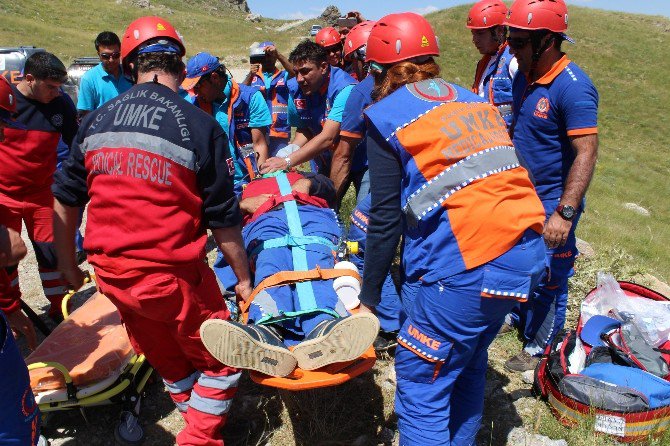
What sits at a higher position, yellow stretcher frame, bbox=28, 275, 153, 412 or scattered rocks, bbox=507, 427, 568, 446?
yellow stretcher frame, bbox=28, 275, 153, 412

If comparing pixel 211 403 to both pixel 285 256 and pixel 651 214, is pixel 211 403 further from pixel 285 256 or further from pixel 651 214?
pixel 651 214

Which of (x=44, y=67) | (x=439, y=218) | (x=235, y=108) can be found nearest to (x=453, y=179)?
(x=439, y=218)

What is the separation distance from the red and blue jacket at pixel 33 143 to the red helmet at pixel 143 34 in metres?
2.07

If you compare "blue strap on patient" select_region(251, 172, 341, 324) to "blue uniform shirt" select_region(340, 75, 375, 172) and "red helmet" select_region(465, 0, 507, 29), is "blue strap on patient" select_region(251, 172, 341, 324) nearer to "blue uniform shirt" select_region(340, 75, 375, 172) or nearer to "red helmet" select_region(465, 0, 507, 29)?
"blue uniform shirt" select_region(340, 75, 375, 172)

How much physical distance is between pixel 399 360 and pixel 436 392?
0.22 meters

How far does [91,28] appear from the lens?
45.4m

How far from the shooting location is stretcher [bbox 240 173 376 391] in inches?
105

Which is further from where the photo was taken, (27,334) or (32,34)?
(32,34)

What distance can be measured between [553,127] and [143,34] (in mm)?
2620

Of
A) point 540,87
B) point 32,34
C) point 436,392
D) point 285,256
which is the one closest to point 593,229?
point 540,87

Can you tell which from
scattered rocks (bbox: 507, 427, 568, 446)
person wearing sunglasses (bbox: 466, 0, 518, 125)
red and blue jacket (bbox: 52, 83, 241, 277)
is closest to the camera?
red and blue jacket (bbox: 52, 83, 241, 277)

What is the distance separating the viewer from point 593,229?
8758mm

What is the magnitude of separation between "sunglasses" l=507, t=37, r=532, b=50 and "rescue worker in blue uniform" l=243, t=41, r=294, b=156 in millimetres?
3770

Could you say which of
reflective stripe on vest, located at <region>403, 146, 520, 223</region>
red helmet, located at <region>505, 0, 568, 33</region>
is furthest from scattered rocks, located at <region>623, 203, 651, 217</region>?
reflective stripe on vest, located at <region>403, 146, 520, 223</region>
